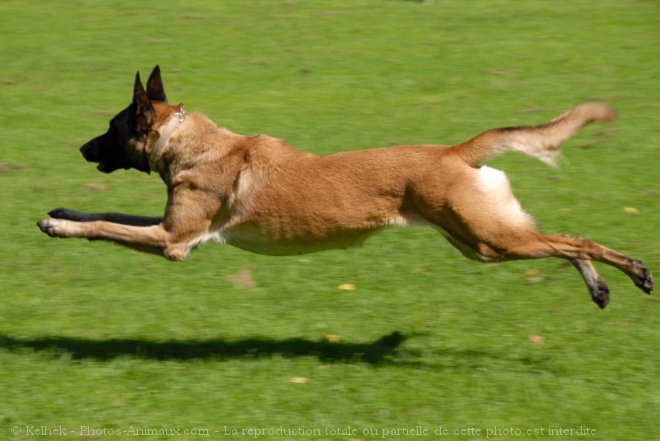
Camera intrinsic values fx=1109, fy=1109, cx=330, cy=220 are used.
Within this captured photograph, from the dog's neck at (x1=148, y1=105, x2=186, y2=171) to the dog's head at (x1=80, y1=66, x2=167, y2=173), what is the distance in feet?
0.26

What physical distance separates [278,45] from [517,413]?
11545mm

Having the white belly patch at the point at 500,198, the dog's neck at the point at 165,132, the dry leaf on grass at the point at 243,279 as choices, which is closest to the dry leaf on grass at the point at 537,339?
the white belly patch at the point at 500,198

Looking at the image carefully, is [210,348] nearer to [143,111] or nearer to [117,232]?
[117,232]

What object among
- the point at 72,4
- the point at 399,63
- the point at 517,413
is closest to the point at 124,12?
the point at 72,4

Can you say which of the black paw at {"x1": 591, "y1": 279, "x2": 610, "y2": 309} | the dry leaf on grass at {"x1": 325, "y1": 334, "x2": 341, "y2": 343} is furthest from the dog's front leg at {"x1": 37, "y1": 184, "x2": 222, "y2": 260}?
the black paw at {"x1": 591, "y1": 279, "x2": 610, "y2": 309}

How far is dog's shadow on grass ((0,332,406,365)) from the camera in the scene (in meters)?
7.77

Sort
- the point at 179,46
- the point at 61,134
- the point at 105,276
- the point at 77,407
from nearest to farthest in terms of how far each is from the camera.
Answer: the point at 77,407, the point at 105,276, the point at 61,134, the point at 179,46

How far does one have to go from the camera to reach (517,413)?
6906 mm

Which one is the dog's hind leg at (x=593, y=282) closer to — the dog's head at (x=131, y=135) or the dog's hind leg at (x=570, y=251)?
the dog's hind leg at (x=570, y=251)

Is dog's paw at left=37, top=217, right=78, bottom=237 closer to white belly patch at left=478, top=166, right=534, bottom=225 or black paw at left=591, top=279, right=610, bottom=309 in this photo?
white belly patch at left=478, top=166, right=534, bottom=225

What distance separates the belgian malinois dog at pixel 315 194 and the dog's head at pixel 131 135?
0.01 meters

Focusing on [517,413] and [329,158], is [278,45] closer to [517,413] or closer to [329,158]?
[329,158]

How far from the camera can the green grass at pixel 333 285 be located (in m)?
6.97

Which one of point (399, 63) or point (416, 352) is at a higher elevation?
point (399, 63)
